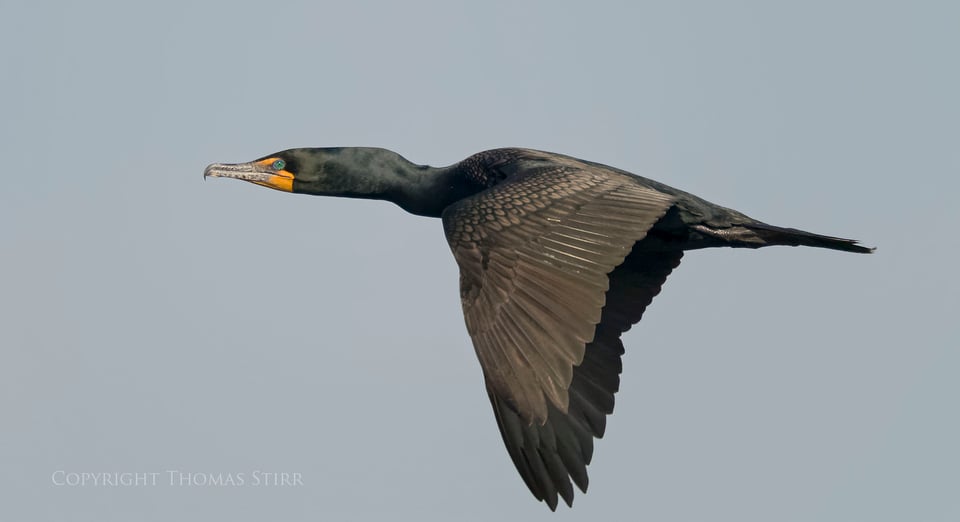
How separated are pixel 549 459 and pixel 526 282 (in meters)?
1.30

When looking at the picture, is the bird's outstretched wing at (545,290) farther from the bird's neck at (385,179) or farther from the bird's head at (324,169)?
the bird's head at (324,169)

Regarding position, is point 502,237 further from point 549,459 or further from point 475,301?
point 549,459

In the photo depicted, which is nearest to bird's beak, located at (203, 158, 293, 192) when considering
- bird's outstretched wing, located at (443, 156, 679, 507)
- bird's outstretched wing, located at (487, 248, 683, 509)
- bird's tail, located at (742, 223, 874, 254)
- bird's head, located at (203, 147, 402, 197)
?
bird's head, located at (203, 147, 402, 197)

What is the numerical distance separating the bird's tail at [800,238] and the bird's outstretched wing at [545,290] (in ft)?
3.17

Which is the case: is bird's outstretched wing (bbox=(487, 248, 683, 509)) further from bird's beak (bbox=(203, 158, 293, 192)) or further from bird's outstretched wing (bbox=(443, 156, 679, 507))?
bird's beak (bbox=(203, 158, 293, 192))

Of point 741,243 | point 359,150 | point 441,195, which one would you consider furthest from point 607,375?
point 359,150

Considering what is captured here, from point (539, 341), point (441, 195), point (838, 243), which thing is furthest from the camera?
point (441, 195)

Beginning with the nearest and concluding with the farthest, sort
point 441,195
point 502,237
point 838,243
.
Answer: point 502,237, point 838,243, point 441,195

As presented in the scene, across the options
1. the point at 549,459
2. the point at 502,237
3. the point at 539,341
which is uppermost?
the point at 502,237

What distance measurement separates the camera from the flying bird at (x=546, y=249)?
963 cm

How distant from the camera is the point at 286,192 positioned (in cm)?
1325

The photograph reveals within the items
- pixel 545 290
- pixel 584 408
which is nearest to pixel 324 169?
pixel 584 408

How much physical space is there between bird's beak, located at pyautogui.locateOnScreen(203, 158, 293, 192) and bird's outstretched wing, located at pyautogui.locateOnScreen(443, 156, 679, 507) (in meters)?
2.55

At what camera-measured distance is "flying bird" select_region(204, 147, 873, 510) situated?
31.6 ft
